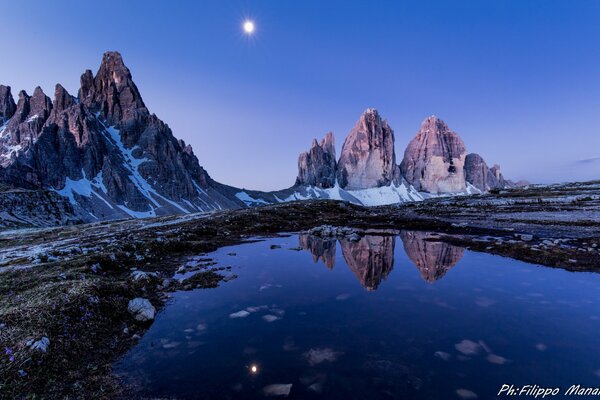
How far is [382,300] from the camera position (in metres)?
10.9

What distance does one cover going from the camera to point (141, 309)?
9.85 m

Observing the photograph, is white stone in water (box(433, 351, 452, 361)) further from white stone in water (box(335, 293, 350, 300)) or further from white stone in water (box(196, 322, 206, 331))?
white stone in water (box(196, 322, 206, 331))

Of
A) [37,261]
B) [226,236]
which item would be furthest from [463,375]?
→ [226,236]

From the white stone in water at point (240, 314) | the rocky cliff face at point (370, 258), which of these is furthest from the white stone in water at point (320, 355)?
the rocky cliff face at point (370, 258)

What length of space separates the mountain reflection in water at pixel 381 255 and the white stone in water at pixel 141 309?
8436 millimetres

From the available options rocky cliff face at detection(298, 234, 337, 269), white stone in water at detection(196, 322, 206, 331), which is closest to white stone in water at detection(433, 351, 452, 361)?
white stone in water at detection(196, 322, 206, 331)

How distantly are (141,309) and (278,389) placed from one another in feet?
20.6

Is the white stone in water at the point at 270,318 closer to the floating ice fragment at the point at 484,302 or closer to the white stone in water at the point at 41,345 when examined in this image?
the white stone in water at the point at 41,345

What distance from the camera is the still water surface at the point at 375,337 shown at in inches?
241

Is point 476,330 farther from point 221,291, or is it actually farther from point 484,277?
point 221,291

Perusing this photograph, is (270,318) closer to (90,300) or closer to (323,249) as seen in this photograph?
(90,300)

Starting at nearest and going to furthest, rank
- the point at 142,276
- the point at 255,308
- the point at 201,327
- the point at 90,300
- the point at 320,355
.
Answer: the point at 320,355, the point at 201,327, the point at 90,300, the point at 255,308, the point at 142,276

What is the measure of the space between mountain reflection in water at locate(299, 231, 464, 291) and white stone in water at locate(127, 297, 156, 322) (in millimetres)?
8436

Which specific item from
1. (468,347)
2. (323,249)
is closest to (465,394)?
(468,347)
